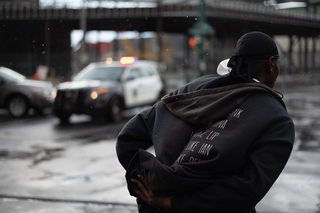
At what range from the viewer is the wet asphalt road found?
418cm

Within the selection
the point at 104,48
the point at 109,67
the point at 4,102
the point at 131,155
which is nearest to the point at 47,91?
the point at 4,102

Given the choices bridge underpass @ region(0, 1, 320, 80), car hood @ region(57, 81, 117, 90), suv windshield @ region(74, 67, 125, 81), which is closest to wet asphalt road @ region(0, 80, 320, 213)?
car hood @ region(57, 81, 117, 90)

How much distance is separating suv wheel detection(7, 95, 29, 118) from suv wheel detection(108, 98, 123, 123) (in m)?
3.71

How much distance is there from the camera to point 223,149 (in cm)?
147

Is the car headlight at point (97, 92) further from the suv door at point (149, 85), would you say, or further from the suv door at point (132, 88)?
the suv door at point (149, 85)

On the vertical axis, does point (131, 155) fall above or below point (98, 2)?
below

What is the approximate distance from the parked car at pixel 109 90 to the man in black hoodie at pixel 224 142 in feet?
29.5

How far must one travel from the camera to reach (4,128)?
10.3 metres

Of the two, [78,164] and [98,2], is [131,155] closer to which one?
[78,164]

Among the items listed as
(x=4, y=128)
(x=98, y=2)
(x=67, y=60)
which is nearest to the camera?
(x=4, y=128)

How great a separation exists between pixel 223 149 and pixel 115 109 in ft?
31.7

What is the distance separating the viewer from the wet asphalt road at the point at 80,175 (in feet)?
13.7

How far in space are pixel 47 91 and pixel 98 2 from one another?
12723mm

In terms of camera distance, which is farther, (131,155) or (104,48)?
(104,48)
